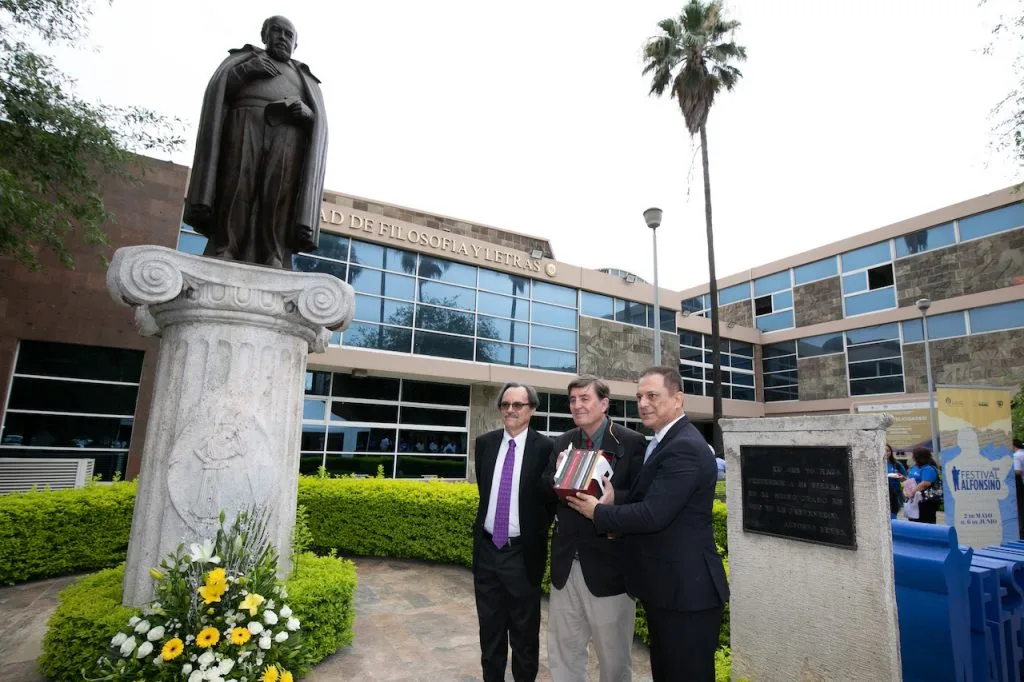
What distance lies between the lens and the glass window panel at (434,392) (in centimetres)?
1678

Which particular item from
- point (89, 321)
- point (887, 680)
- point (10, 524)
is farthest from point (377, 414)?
point (887, 680)

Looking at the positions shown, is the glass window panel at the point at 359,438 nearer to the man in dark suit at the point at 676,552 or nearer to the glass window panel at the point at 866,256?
the man in dark suit at the point at 676,552

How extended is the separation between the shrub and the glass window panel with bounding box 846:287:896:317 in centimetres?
2809

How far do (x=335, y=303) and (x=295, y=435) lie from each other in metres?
0.98

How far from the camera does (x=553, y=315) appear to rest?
63.9 ft

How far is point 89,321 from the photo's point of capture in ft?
39.4

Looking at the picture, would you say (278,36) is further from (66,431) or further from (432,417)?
(432,417)

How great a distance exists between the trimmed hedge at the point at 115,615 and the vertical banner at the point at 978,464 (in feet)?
23.7

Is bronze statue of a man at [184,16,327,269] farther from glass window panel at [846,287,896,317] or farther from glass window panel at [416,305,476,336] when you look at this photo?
glass window panel at [846,287,896,317]

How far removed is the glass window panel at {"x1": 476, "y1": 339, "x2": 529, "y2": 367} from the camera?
693 inches

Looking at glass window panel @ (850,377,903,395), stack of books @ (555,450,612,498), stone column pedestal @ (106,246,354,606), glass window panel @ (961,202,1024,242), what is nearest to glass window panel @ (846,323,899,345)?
glass window panel @ (850,377,903,395)

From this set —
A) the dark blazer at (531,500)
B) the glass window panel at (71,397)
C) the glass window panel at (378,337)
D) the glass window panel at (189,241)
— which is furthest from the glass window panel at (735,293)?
the dark blazer at (531,500)

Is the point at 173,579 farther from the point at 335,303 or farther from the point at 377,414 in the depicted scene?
the point at 377,414

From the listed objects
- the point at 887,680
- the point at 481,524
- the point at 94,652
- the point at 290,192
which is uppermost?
the point at 290,192
